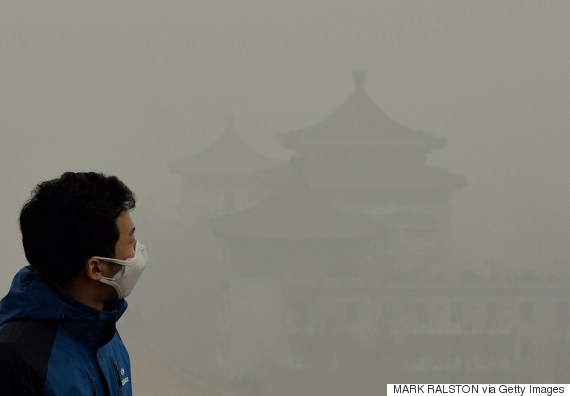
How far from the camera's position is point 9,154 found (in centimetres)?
2103

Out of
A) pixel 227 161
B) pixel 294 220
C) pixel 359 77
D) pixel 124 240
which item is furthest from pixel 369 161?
pixel 124 240

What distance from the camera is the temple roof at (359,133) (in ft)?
64.7

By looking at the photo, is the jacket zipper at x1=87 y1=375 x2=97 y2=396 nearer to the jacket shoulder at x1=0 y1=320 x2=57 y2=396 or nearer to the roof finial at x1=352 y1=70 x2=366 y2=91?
the jacket shoulder at x1=0 y1=320 x2=57 y2=396

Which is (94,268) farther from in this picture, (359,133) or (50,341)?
(359,133)

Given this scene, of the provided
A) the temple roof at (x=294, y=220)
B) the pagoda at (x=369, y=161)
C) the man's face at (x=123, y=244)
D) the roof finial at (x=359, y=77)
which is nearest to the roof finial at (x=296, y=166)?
the temple roof at (x=294, y=220)

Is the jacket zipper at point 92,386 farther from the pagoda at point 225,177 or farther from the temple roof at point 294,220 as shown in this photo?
the pagoda at point 225,177

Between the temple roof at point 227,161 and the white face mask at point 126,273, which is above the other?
the temple roof at point 227,161

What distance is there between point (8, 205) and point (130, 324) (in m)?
3.76

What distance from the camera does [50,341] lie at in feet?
2.91

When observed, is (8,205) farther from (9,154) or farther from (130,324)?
(130,324)

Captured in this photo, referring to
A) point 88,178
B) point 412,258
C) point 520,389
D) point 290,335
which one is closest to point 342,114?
point 412,258

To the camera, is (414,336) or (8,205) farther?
(8,205)

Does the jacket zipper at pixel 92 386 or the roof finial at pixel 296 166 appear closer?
the jacket zipper at pixel 92 386

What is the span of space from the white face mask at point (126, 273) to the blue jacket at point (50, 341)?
2cm
